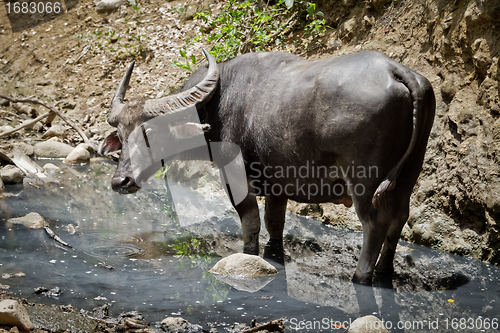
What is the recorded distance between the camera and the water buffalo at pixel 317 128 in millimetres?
3293

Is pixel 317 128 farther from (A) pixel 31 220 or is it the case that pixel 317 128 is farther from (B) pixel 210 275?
(A) pixel 31 220

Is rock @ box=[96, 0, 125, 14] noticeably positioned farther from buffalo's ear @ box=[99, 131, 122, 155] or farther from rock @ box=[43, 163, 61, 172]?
buffalo's ear @ box=[99, 131, 122, 155]

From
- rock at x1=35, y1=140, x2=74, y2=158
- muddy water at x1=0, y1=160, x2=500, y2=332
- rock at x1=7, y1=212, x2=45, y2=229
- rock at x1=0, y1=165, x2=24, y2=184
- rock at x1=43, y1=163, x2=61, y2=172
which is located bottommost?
rock at x1=35, y1=140, x2=74, y2=158

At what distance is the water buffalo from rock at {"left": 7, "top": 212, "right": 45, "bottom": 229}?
1.16 metres

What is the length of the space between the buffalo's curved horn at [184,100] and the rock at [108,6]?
33.2 feet

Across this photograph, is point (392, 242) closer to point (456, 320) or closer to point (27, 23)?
point (456, 320)

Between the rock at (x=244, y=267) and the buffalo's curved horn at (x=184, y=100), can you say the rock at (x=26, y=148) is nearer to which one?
the buffalo's curved horn at (x=184, y=100)

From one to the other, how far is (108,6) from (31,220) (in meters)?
10.0

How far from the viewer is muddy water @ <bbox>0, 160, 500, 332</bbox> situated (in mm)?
3129

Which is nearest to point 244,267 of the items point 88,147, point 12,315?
point 12,315

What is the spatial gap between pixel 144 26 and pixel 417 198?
9.50m

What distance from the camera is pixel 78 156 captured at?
853 centimetres

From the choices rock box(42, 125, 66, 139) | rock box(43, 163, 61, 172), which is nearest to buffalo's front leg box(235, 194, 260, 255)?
rock box(43, 163, 61, 172)

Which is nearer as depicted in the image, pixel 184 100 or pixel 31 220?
pixel 184 100
